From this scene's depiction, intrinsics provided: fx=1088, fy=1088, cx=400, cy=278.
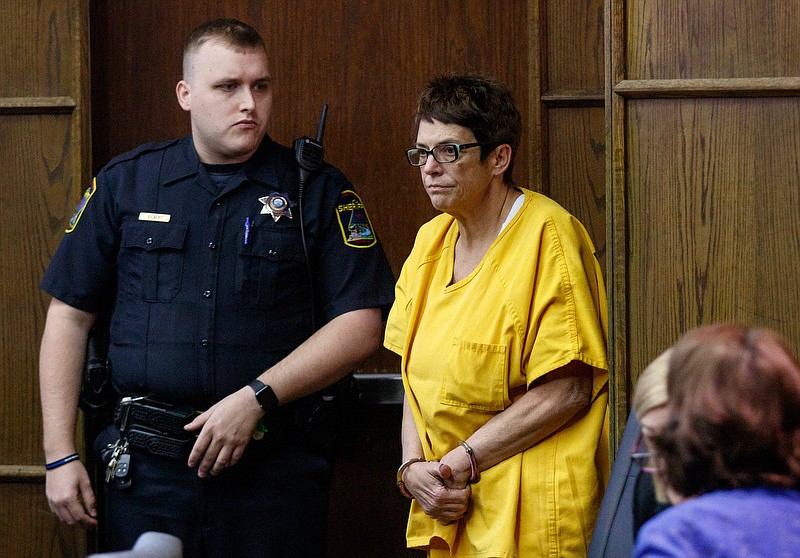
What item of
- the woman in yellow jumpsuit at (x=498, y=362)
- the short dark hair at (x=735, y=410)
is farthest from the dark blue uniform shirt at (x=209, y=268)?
the short dark hair at (x=735, y=410)

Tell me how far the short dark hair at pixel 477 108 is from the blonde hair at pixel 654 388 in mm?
1033

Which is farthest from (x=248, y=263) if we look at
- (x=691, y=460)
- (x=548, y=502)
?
(x=691, y=460)

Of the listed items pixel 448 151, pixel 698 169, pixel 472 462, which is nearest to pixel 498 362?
pixel 472 462

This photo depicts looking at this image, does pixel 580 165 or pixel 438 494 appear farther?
pixel 580 165

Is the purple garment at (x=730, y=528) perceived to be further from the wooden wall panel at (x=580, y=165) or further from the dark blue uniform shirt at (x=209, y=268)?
the wooden wall panel at (x=580, y=165)

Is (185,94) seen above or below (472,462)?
above

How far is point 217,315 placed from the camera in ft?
8.37

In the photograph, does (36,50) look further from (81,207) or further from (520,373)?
(520,373)

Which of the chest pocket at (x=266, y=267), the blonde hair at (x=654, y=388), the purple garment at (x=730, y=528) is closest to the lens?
the purple garment at (x=730, y=528)

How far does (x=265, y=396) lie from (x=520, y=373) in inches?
24.0

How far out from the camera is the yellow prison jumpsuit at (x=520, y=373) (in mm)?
2176

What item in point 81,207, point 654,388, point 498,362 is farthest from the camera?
point 81,207

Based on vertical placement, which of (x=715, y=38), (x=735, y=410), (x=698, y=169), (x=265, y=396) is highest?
(x=715, y=38)

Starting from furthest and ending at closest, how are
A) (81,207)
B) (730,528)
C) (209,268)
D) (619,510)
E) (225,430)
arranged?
(81,207)
(209,268)
(225,430)
(619,510)
(730,528)
